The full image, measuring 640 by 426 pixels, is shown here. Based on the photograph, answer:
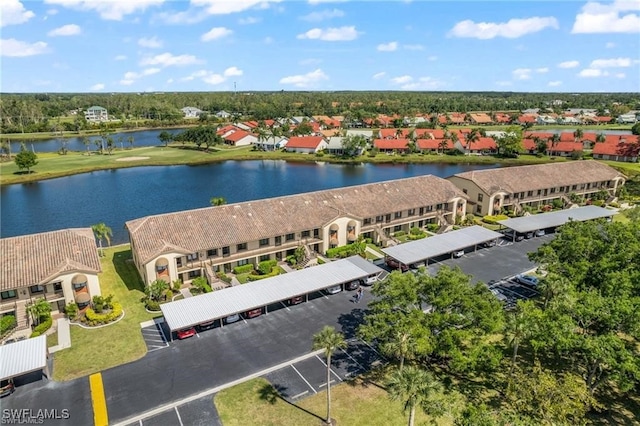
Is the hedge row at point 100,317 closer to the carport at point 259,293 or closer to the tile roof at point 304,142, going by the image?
the carport at point 259,293

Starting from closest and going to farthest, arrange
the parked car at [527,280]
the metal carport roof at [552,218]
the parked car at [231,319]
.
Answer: the parked car at [231,319] → the parked car at [527,280] → the metal carport roof at [552,218]

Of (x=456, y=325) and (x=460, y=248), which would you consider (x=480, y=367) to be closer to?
(x=456, y=325)

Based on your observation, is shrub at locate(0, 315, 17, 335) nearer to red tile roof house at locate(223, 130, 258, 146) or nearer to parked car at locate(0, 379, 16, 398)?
parked car at locate(0, 379, 16, 398)

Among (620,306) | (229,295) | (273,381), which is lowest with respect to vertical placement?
(273,381)

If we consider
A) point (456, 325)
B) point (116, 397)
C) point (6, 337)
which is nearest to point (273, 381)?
point (116, 397)

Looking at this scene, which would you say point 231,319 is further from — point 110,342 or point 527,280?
point 527,280

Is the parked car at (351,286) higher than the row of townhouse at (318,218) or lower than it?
lower

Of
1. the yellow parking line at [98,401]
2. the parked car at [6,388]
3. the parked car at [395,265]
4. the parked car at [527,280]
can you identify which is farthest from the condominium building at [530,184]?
the parked car at [6,388]
